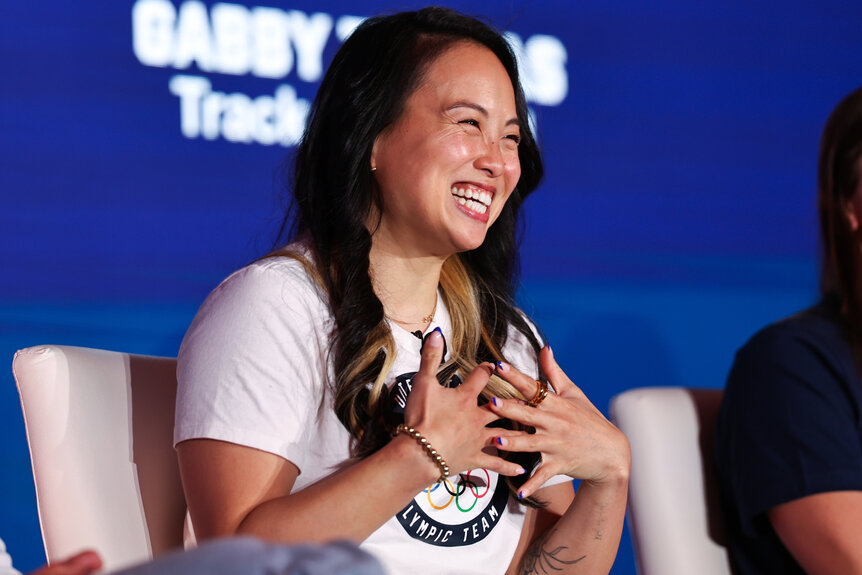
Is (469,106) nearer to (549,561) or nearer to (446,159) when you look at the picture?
(446,159)

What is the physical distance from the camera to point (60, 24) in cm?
203

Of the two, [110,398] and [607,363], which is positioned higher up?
[110,398]

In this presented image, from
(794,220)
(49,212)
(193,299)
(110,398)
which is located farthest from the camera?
(794,220)

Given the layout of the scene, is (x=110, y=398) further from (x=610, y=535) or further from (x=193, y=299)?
(x=193, y=299)

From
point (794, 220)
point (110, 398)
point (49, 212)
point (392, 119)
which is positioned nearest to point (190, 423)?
point (110, 398)

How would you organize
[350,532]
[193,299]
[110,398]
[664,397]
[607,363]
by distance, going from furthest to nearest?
[607,363], [193,299], [664,397], [110,398], [350,532]

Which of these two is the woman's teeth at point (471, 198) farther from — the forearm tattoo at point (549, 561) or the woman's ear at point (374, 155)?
the forearm tattoo at point (549, 561)

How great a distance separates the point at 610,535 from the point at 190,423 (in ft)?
2.01

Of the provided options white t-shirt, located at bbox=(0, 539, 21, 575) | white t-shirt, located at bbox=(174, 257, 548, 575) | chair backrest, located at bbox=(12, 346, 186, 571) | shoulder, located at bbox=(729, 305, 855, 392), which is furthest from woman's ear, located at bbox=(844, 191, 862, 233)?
white t-shirt, located at bbox=(0, 539, 21, 575)

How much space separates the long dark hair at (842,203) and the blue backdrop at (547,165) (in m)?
0.56

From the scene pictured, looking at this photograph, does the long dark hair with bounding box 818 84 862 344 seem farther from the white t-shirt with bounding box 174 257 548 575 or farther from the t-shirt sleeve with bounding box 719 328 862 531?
the white t-shirt with bounding box 174 257 548 575

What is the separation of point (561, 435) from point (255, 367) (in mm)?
397

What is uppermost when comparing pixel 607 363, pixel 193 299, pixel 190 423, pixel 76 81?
pixel 76 81

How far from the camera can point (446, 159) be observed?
4.55ft
